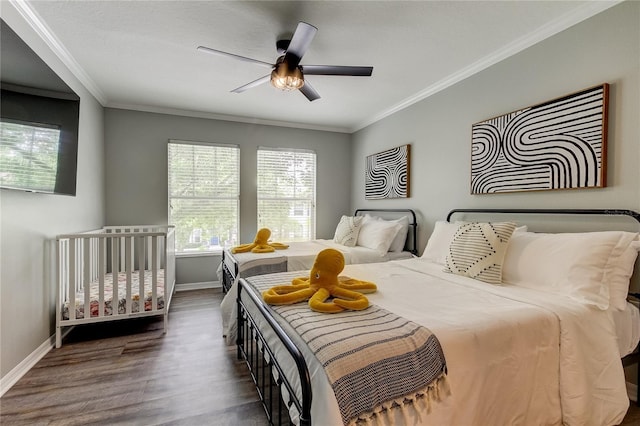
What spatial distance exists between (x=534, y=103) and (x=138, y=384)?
3447 mm

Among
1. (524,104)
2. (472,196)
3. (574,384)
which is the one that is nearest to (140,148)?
(472,196)

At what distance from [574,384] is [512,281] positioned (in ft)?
2.27

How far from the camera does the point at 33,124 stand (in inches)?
76.0

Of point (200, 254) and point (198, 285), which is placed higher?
point (200, 254)

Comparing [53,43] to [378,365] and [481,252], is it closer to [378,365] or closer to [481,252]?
[378,365]

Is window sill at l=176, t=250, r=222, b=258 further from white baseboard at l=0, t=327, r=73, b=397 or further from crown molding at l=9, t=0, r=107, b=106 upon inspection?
crown molding at l=9, t=0, r=107, b=106

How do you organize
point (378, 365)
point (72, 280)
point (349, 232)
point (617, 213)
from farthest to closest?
point (349, 232), point (72, 280), point (617, 213), point (378, 365)

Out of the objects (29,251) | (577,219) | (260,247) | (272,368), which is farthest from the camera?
(260,247)

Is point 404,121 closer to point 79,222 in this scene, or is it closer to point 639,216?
point 639,216

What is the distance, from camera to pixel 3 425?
1.55m

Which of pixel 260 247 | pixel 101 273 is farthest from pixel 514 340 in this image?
pixel 101 273

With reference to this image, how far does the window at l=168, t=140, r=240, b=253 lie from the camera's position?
4.15 meters

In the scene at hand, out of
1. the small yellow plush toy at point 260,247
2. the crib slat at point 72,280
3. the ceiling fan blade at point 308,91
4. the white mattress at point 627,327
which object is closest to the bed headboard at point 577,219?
the white mattress at point 627,327

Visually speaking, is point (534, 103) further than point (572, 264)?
Yes
